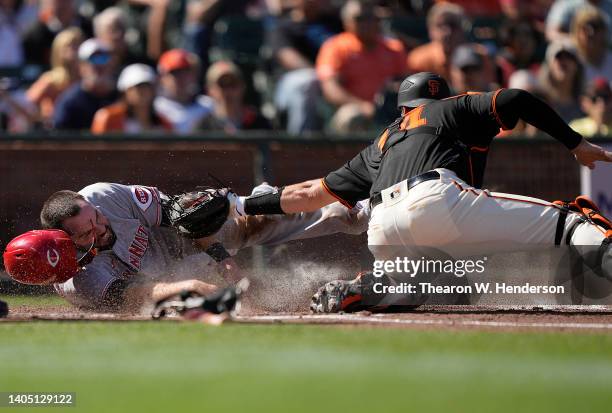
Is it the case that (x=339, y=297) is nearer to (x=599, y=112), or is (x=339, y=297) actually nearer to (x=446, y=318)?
(x=446, y=318)

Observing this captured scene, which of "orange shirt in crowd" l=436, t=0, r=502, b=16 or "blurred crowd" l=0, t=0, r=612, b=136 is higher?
"orange shirt in crowd" l=436, t=0, r=502, b=16

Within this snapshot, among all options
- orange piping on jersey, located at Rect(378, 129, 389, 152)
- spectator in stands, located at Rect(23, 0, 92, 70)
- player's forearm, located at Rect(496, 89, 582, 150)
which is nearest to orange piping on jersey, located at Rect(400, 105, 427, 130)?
orange piping on jersey, located at Rect(378, 129, 389, 152)

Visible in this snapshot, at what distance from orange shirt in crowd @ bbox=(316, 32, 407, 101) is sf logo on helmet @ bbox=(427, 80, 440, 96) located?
4.10 meters

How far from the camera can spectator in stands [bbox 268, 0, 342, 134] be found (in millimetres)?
12125

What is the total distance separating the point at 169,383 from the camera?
5250 millimetres

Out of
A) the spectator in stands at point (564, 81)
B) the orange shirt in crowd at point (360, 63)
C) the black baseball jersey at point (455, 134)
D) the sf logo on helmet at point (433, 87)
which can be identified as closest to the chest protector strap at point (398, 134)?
the black baseball jersey at point (455, 134)

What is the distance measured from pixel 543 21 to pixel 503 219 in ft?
24.3

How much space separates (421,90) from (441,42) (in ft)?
14.8

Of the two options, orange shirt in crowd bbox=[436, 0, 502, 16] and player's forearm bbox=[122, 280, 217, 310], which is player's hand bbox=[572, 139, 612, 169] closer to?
player's forearm bbox=[122, 280, 217, 310]

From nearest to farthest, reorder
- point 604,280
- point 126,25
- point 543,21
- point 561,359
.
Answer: point 561,359 < point 604,280 < point 126,25 < point 543,21


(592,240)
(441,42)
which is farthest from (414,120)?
(441,42)

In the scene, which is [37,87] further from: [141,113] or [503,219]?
[503,219]

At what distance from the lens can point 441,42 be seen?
12.6 m

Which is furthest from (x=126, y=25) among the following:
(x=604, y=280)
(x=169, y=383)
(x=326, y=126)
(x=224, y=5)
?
(x=169, y=383)
